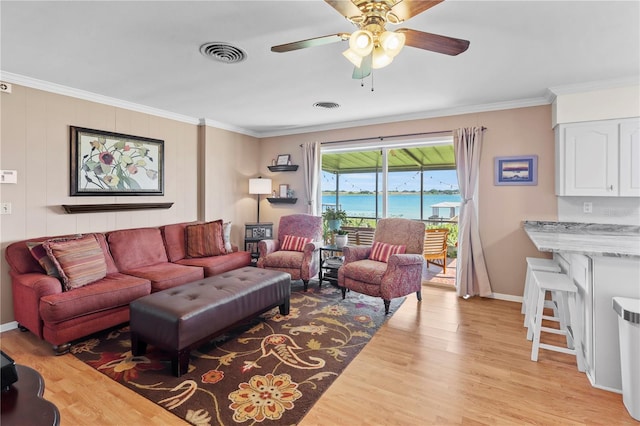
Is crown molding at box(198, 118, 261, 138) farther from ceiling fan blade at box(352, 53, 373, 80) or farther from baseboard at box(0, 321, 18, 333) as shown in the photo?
ceiling fan blade at box(352, 53, 373, 80)

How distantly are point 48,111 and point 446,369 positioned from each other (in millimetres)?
4529

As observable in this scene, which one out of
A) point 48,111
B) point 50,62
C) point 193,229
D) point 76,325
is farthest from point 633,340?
point 48,111

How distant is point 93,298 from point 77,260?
465 mm

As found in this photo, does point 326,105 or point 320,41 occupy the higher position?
point 326,105

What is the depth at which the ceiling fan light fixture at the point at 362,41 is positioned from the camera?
1581mm

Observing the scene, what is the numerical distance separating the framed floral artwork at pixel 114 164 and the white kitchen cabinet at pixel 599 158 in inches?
197

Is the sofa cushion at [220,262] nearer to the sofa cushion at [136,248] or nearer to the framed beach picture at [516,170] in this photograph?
the sofa cushion at [136,248]

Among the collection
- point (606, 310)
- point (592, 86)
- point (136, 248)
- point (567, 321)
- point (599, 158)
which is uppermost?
point (592, 86)

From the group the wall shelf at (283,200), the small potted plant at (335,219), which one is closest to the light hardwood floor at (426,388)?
the small potted plant at (335,219)

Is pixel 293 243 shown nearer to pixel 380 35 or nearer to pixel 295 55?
pixel 295 55

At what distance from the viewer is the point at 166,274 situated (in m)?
3.35

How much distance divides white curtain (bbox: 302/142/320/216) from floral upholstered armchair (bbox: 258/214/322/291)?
0.48m

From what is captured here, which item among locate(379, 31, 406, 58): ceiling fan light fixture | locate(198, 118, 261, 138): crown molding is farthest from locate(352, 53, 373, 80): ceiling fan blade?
locate(198, 118, 261, 138): crown molding

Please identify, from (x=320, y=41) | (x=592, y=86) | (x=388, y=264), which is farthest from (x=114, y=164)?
(x=592, y=86)
